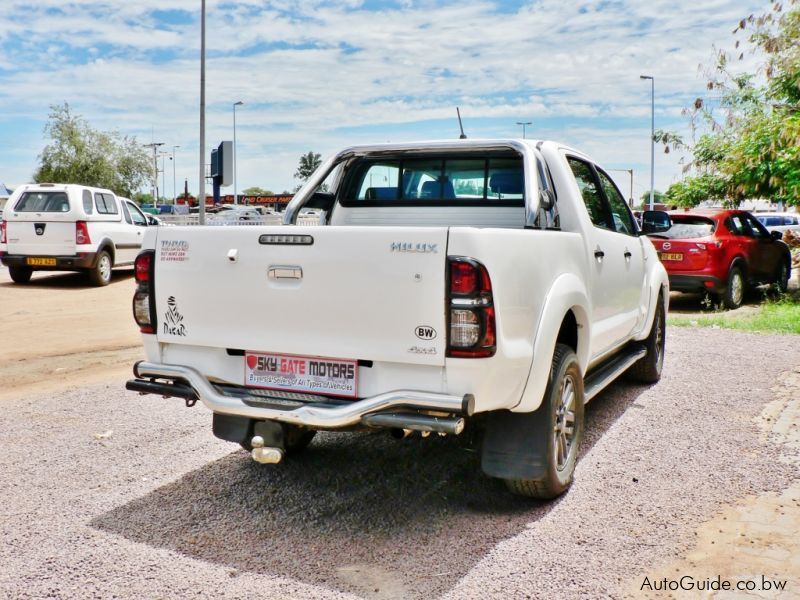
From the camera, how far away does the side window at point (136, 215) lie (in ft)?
59.1

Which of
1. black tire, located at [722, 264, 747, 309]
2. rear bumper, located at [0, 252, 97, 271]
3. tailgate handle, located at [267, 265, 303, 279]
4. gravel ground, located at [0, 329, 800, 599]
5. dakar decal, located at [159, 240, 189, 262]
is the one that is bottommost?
gravel ground, located at [0, 329, 800, 599]

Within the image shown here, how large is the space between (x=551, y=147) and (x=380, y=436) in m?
2.27

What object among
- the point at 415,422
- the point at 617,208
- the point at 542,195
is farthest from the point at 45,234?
the point at 415,422

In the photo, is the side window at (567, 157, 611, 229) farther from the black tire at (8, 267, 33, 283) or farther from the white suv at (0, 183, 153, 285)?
the black tire at (8, 267, 33, 283)

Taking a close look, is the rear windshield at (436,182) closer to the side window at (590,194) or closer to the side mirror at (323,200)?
the side mirror at (323,200)

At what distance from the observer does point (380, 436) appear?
18.4 feet

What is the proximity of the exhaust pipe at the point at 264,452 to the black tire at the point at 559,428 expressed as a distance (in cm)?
118

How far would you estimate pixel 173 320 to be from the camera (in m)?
4.11

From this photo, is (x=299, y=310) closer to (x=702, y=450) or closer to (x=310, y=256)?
(x=310, y=256)

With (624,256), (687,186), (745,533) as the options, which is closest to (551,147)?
(624,256)

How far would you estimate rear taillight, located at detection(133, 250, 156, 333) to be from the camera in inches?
163

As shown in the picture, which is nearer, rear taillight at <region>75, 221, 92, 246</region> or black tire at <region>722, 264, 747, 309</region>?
black tire at <region>722, 264, 747, 309</region>

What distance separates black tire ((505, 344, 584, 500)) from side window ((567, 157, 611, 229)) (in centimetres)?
133

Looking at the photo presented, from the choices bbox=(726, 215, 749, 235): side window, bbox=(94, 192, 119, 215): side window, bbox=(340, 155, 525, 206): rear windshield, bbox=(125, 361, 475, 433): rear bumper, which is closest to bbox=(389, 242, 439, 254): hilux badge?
bbox=(125, 361, 475, 433): rear bumper
